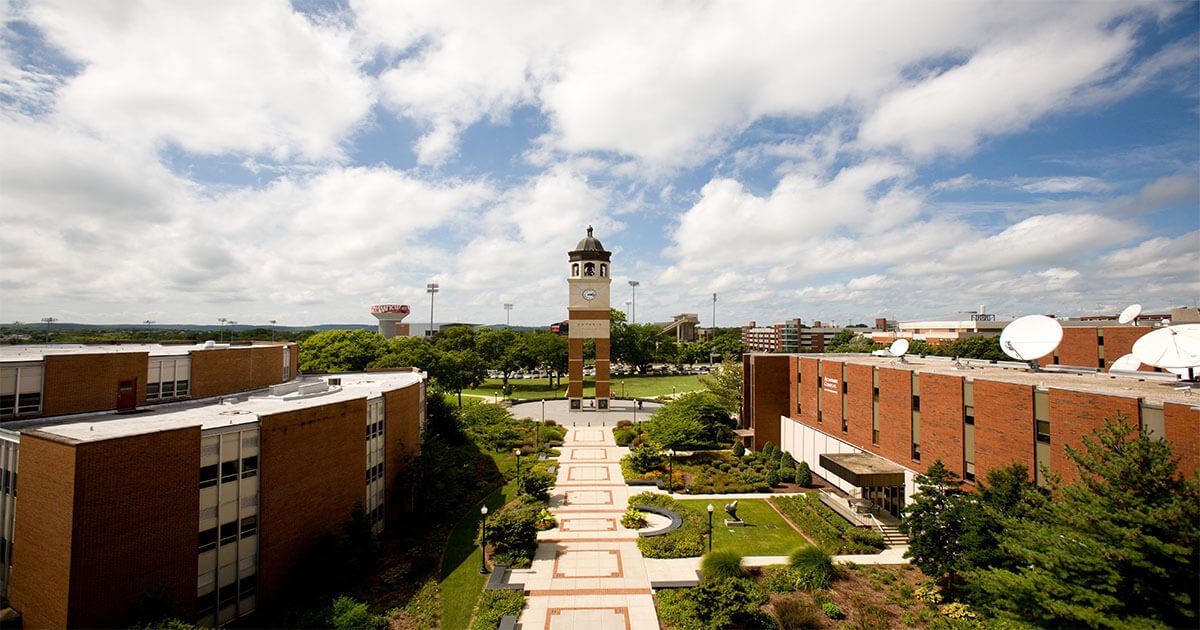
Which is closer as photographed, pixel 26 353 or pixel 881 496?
pixel 26 353

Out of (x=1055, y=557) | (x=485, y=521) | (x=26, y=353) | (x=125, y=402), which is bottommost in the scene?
(x=485, y=521)

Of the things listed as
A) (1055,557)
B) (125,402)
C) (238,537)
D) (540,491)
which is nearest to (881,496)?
(1055,557)

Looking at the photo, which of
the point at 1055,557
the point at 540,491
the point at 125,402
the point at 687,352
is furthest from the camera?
the point at 687,352

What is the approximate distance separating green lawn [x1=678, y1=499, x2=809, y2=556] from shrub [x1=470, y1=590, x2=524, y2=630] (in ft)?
33.2

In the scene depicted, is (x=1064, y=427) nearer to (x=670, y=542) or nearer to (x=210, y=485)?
(x=670, y=542)

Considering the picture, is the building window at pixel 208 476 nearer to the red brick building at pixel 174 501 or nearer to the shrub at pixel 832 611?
the red brick building at pixel 174 501

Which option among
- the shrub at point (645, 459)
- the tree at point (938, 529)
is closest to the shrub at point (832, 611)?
the tree at point (938, 529)

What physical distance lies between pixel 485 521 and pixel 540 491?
7676mm

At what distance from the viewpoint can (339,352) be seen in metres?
62.0

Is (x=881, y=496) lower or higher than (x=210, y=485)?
lower

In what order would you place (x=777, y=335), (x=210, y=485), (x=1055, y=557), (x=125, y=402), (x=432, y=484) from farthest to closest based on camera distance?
(x=777, y=335), (x=432, y=484), (x=125, y=402), (x=210, y=485), (x=1055, y=557)

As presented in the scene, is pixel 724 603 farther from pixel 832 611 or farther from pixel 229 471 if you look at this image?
pixel 229 471

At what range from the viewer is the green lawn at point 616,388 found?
75.1 metres

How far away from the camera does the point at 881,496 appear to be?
93.2ft
